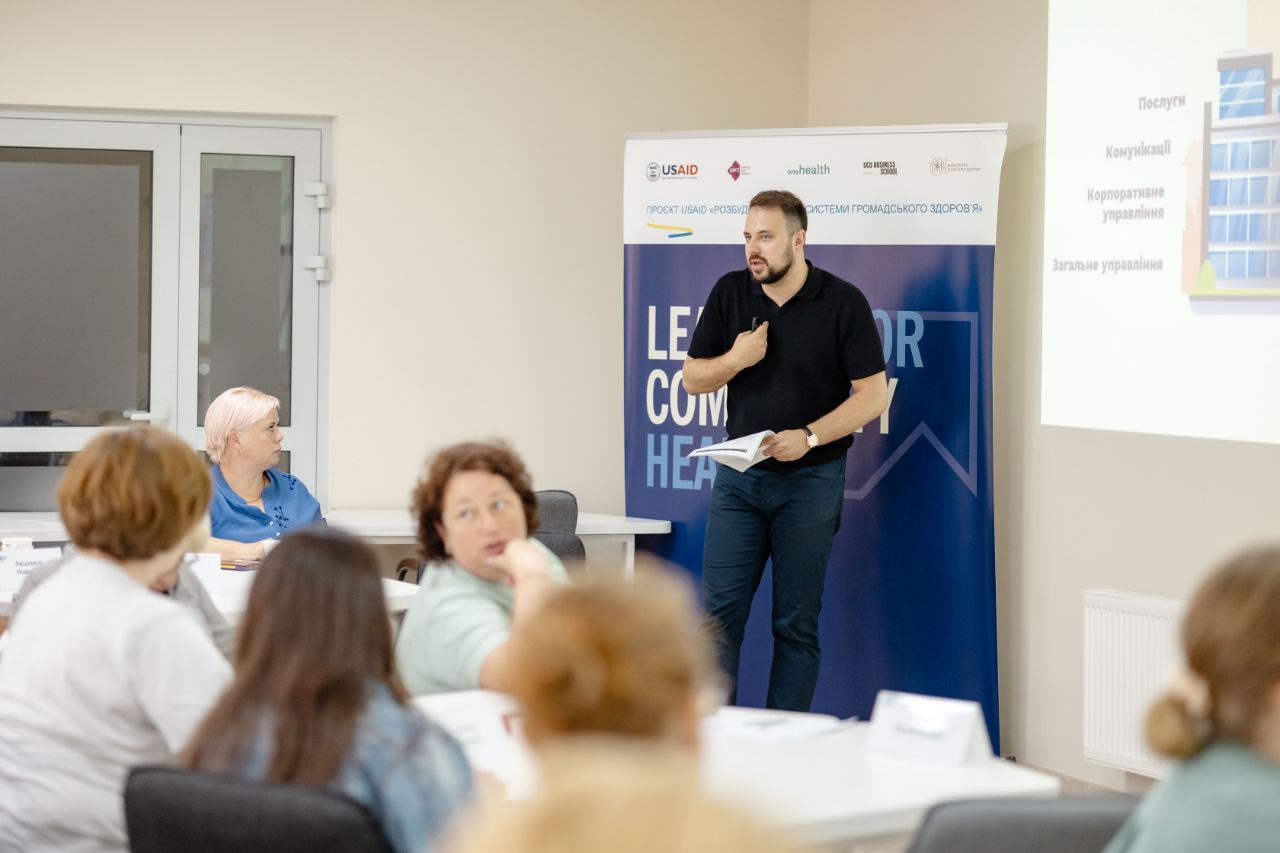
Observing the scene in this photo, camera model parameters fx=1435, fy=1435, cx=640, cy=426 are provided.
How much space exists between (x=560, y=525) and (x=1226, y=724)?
12.6 ft

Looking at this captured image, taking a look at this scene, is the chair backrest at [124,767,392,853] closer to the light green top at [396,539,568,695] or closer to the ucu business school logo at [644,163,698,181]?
the light green top at [396,539,568,695]

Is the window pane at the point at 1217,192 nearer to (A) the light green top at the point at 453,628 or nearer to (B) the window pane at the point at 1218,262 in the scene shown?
(B) the window pane at the point at 1218,262

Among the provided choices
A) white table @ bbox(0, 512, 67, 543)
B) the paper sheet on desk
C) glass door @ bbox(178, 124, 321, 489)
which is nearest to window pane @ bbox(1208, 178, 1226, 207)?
the paper sheet on desk

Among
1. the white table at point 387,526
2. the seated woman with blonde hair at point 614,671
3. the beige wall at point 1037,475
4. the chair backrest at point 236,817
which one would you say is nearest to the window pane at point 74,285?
the white table at point 387,526

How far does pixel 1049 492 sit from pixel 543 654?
4.04 metres

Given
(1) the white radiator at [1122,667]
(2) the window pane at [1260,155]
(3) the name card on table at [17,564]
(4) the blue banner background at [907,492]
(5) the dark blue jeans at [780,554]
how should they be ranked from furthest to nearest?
(4) the blue banner background at [907,492] < (5) the dark blue jeans at [780,554] < (1) the white radiator at [1122,667] < (2) the window pane at [1260,155] < (3) the name card on table at [17,564]

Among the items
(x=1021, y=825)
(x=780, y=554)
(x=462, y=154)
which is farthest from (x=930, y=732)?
(x=462, y=154)

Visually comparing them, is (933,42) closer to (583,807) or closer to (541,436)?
(541,436)

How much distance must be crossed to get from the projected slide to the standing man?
0.69 m

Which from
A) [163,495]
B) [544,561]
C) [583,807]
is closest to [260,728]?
[163,495]

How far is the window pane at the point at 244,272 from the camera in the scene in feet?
19.1

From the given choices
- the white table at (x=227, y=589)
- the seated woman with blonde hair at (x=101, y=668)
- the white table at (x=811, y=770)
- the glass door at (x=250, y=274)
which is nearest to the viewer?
the white table at (x=811, y=770)

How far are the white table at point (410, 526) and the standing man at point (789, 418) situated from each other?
73 cm

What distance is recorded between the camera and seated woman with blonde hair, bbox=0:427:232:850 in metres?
2.10
